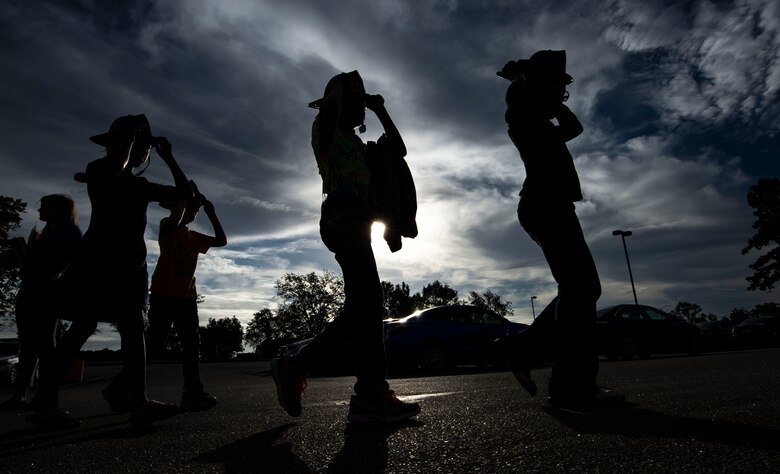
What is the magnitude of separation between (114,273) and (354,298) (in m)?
1.53

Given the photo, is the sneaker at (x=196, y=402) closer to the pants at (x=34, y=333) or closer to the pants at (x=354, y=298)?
the pants at (x=34, y=333)

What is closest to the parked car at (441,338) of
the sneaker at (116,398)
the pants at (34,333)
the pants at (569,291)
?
the pants at (34,333)

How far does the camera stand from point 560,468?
1.46 meters

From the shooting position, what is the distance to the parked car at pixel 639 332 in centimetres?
1412

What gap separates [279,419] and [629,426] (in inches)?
73.4

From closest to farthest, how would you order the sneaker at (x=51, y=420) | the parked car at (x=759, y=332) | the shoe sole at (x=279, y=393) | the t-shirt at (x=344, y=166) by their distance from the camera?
the shoe sole at (x=279, y=393), the t-shirt at (x=344, y=166), the sneaker at (x=51, y=420), the parked car at (x=759, y=332)

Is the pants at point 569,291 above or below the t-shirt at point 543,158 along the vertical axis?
below

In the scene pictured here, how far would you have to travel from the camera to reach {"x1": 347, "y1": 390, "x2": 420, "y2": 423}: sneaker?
2449mm

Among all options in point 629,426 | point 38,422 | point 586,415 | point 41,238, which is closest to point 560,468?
point 629,426

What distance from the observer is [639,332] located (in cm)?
1457

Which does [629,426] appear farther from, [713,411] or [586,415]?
[713,411]

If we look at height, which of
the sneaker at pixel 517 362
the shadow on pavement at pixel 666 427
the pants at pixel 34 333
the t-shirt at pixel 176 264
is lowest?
the shadow on pavement at pixel 666 427

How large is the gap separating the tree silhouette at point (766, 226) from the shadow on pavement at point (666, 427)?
67.4 meters

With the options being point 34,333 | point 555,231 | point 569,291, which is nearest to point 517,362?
point 569,291
